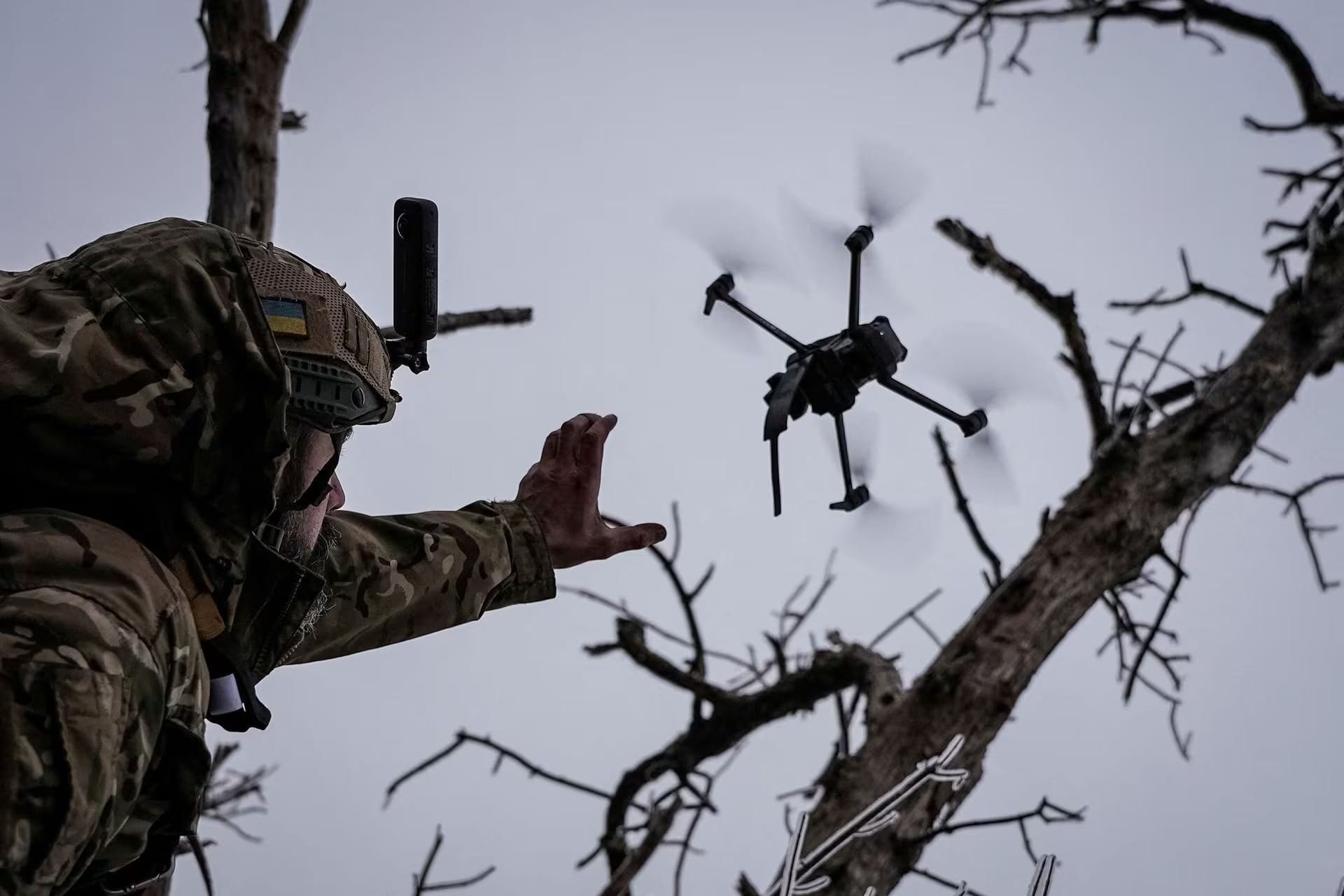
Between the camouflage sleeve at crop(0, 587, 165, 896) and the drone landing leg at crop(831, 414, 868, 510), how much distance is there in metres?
1.46

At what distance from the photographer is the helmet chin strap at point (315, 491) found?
2.00 meters

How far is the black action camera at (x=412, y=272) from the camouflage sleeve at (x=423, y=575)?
617 millimetres

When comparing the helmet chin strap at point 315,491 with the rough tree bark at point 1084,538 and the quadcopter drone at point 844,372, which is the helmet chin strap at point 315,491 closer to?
the quadcopter drone at point 844,372

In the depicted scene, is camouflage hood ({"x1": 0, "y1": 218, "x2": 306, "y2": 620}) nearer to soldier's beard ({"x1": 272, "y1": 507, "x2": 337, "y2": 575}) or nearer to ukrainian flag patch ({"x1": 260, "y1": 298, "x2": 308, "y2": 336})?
ukrainian flag patch ({"x1": 260, "y1": 298, "x2": 308, "y2": 336})

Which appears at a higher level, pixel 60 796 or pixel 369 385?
pixel 369 385

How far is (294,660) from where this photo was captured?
2770 millimetres

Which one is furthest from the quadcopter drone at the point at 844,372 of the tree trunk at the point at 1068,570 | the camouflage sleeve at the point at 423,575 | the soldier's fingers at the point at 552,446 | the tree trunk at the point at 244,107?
the tree trunk at the point at 244,107

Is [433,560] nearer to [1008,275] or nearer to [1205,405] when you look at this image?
[1008,275]

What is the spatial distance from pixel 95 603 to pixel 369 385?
1.93 feet

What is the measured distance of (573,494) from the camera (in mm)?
2756

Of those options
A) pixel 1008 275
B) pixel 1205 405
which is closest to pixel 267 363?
pixel 1008 275

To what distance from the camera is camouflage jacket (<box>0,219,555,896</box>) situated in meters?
1.43

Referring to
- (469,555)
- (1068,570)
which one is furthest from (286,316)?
(1068,570)

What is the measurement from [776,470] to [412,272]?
0.79 m
